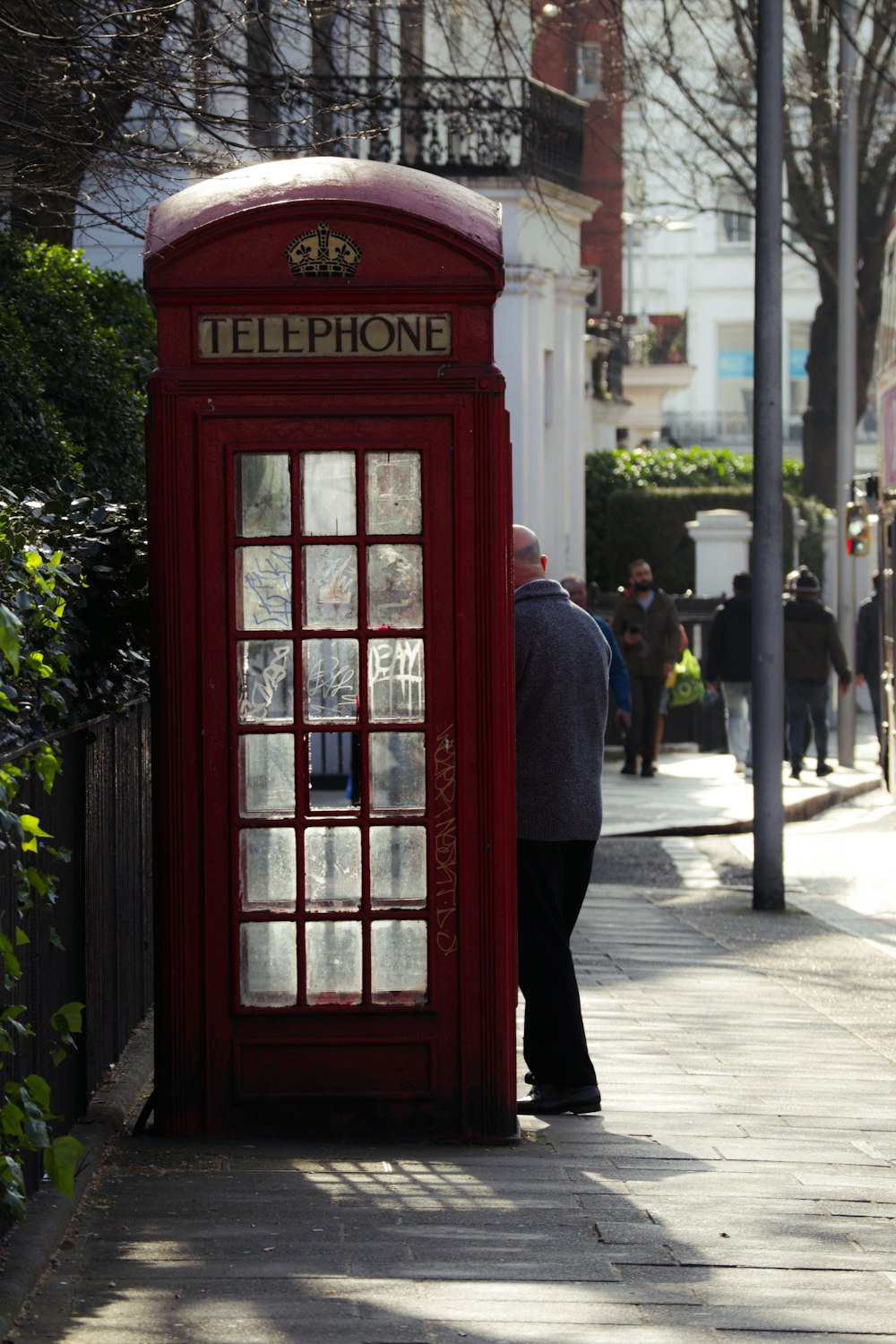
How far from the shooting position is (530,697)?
6648 mm

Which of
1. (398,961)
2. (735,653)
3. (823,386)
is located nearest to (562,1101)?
(398,961)

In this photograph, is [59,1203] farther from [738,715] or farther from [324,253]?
[738,715]

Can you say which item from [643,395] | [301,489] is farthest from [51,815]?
[643,395]

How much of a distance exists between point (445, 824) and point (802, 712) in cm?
1442

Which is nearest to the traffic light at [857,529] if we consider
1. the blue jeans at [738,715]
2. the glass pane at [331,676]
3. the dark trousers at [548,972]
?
the blue jeans at [738,715]

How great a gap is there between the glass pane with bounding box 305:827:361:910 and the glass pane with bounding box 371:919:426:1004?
0.38 ft

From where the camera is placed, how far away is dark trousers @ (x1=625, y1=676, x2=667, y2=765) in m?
19.6

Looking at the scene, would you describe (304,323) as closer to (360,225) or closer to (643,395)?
(360,225)

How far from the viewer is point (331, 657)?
6020mm

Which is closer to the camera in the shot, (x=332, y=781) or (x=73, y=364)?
(x=332, y=781)

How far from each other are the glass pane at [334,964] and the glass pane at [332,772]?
0.34 metres

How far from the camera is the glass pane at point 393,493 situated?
5.95 metres

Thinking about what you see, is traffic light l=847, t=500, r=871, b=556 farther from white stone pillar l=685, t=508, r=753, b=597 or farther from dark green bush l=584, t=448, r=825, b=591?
dark green bush l=584, t=448, r=825, b=591

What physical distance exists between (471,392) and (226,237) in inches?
31.7
